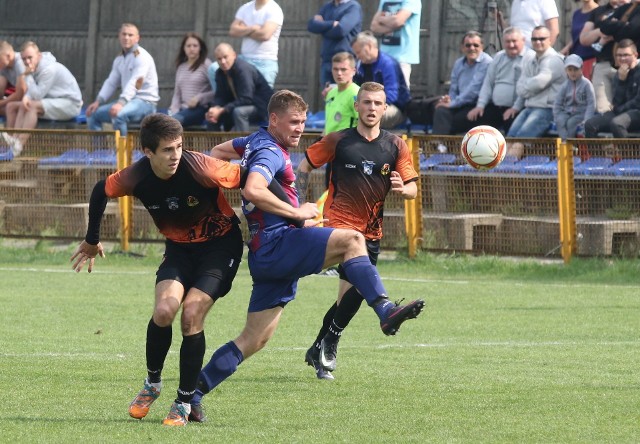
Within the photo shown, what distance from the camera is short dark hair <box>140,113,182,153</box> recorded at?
714 centimetres

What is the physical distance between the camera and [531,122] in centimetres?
1683

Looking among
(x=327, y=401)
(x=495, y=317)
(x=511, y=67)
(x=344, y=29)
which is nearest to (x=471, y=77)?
(x=511, y=67)

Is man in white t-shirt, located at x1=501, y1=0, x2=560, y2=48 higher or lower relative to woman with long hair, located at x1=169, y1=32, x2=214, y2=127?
higher

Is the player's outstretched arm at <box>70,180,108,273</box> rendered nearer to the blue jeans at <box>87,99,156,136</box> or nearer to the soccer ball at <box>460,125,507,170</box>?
the soccer ball at <box>460,125,507,170</box>

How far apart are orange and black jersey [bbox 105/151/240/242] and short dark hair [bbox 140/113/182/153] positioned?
236mm

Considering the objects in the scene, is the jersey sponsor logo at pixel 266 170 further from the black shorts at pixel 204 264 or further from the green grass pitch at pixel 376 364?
the green grass pitch at pixel 376 364

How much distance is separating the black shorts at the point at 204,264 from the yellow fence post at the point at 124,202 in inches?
389

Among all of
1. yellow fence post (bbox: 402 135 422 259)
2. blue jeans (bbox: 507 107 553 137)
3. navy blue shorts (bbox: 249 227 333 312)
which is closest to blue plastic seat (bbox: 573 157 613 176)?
blue jeans (bbox: 507 107 553 137)

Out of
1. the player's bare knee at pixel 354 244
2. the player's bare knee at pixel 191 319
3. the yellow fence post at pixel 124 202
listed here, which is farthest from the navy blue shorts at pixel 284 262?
the yellow fence post at pixel 124 202

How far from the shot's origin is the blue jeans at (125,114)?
19484 mm

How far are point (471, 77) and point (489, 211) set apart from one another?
2.55m

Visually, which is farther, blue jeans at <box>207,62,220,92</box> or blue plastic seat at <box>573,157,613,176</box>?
blue jeans at <box>207,62,220,92</box>

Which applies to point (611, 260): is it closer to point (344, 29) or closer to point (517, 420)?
point (344, 29)

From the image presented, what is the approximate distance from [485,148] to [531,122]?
16.7 ft
